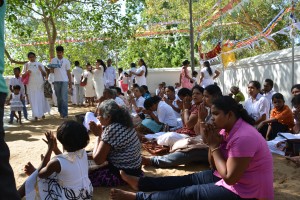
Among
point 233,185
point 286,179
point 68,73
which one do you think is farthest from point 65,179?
point 68,73

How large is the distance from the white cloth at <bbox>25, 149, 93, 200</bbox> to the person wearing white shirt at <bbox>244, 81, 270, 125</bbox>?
3.69 meters

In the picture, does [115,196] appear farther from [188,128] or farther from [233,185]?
[188,128]

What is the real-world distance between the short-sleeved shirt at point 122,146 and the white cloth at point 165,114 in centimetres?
227

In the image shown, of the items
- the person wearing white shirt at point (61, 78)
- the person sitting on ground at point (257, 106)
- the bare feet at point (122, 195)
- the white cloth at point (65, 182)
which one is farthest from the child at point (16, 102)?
the bare feet at point (122, 195)

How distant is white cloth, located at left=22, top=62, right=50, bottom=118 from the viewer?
27.3 ft

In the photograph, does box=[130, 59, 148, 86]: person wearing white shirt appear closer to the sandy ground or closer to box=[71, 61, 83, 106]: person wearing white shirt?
box=[71, 61, 83, 106]: person wearing white shirt

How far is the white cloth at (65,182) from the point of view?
2.70m

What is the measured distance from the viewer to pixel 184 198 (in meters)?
2.70

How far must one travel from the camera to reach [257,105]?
5.80 m

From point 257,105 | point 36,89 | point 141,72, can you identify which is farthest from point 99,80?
point 257,105

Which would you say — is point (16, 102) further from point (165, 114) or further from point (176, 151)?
point (176, 151)

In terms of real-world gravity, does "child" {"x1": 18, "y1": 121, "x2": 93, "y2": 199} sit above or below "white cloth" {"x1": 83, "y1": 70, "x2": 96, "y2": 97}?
below

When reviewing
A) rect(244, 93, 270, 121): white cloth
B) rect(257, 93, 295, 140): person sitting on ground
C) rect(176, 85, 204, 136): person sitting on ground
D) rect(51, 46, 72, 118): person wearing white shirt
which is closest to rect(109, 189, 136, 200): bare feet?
rect(176, 85, 204, 136): person sitting on ground

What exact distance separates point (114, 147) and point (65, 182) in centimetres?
82
